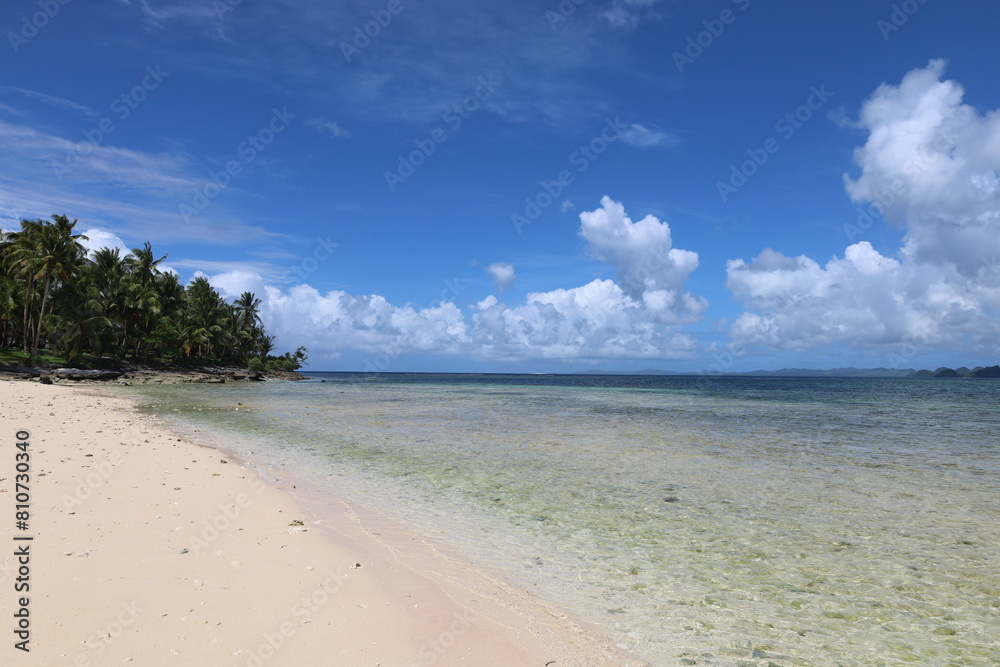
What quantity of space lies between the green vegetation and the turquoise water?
54.6 metres

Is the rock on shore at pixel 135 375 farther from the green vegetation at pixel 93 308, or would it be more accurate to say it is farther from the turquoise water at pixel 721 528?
the turquoise water at pixel 721 528

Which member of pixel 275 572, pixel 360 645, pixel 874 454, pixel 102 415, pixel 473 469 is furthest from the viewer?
pixel 102 415

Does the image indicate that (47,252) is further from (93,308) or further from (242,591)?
(242,591)

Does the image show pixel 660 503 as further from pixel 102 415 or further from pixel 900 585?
pixel 102 415

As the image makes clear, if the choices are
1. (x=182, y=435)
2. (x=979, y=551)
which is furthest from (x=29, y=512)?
(x=979, y=551)

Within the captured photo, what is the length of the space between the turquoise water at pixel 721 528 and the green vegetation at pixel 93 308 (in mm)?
54560

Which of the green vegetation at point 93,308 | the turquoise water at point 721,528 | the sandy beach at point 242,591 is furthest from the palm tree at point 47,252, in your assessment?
the sandy beach at point 242,591

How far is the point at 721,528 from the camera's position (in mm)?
10539

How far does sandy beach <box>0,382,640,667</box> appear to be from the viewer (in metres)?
5.16

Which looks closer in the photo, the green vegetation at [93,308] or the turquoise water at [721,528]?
the turquoise water at [721,528]

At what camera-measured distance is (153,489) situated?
11.3 meters

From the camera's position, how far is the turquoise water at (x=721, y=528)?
641 cm

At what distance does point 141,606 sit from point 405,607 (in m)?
2.92

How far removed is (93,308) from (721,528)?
3367 inches
